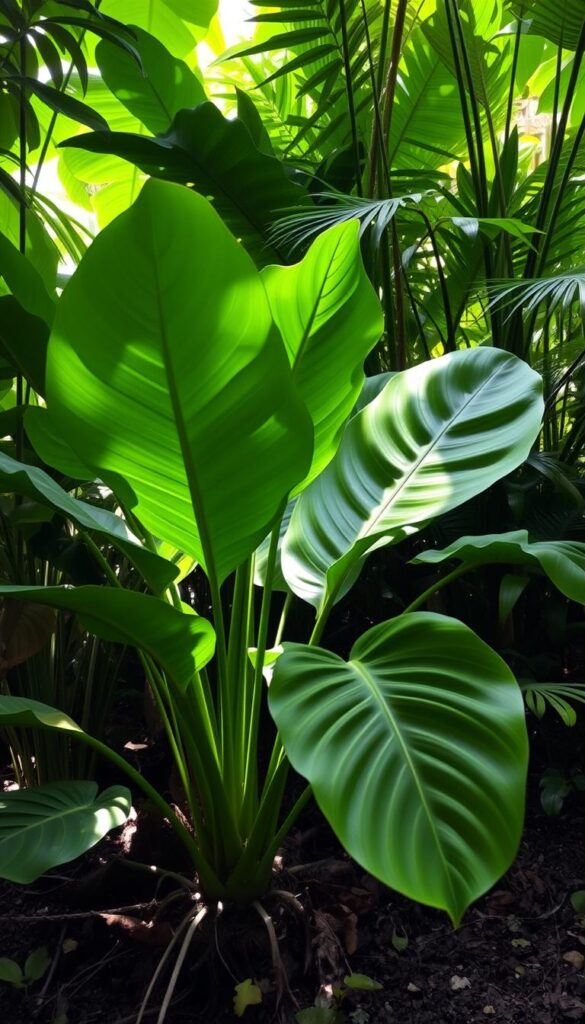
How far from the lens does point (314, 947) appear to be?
84 centimetres

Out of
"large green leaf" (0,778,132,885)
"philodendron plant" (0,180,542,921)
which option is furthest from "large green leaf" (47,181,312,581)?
"large green leaf" (0,778,132,885)

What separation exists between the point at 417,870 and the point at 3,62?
3.97 ft

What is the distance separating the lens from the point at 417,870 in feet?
1.53

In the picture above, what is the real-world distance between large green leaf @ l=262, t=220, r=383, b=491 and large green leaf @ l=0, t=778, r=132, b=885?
0.41 meters

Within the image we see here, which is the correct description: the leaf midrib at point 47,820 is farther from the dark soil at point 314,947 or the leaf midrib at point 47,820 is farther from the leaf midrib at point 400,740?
the leaf midrib at point 400,740

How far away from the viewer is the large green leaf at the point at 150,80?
4.49 ft

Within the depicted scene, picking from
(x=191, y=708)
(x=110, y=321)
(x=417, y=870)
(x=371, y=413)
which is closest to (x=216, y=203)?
(x=371, y=413)

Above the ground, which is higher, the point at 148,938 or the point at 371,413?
the point at 371,413

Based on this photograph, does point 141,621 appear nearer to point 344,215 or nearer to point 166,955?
point 166,955

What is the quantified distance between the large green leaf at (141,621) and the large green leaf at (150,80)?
1.10 meters

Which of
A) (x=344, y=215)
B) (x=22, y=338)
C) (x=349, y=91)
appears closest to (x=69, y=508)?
(x=22, y=338)

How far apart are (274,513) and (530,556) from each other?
240mm

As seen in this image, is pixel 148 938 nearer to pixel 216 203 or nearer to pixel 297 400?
pixel 297 400

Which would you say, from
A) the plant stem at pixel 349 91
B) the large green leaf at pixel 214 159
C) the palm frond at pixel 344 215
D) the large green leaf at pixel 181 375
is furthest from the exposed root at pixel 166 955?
the plant stem at pixel 349 91
